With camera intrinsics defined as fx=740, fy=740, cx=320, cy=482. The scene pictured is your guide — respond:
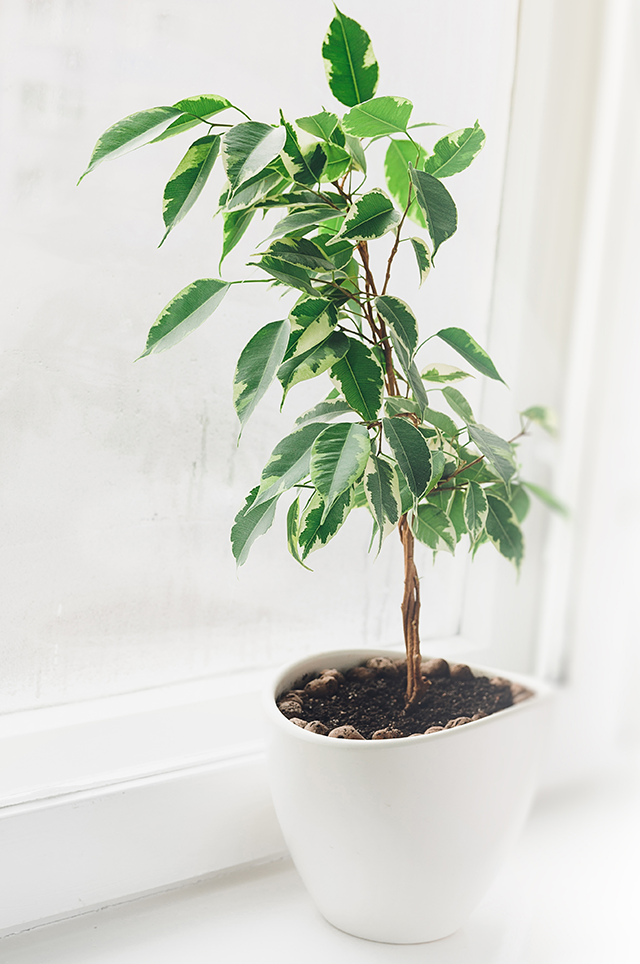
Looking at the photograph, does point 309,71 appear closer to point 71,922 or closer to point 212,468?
point 212,468

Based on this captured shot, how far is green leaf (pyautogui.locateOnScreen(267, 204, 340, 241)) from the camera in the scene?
0.49 m

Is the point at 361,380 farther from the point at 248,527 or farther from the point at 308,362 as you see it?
the point at 248,527

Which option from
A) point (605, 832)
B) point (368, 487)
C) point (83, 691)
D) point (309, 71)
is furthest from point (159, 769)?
point (309, 71)

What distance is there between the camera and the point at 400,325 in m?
0.53

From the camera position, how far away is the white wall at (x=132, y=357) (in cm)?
65

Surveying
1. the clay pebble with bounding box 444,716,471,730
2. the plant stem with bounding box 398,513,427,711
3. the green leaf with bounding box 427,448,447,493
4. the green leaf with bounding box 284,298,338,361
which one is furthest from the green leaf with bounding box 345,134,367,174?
the clay pebble with bounding box 444,716,471,730

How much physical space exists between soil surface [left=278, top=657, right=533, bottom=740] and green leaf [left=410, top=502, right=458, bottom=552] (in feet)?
0.42

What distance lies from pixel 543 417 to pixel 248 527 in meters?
0.55

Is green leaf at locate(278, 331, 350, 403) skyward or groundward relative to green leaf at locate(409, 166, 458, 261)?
groundward

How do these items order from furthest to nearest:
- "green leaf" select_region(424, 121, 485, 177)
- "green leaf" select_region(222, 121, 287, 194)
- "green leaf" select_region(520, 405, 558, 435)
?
"green leaf" select_region(520, 405, 558, 435), "green leaf" select_region(424, 121, 485, 177), "green leaf" select_region(222, 121, 287, 194)

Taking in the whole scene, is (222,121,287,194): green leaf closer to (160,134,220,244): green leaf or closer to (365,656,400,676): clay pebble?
(160,134,220,244): green leaf

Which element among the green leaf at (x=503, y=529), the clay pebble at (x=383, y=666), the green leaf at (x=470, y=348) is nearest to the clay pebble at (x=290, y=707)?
the clay pebble at (x=383, y=666)

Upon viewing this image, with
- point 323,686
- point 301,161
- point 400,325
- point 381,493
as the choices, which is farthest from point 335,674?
point 301,161

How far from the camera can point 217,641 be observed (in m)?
0.80
